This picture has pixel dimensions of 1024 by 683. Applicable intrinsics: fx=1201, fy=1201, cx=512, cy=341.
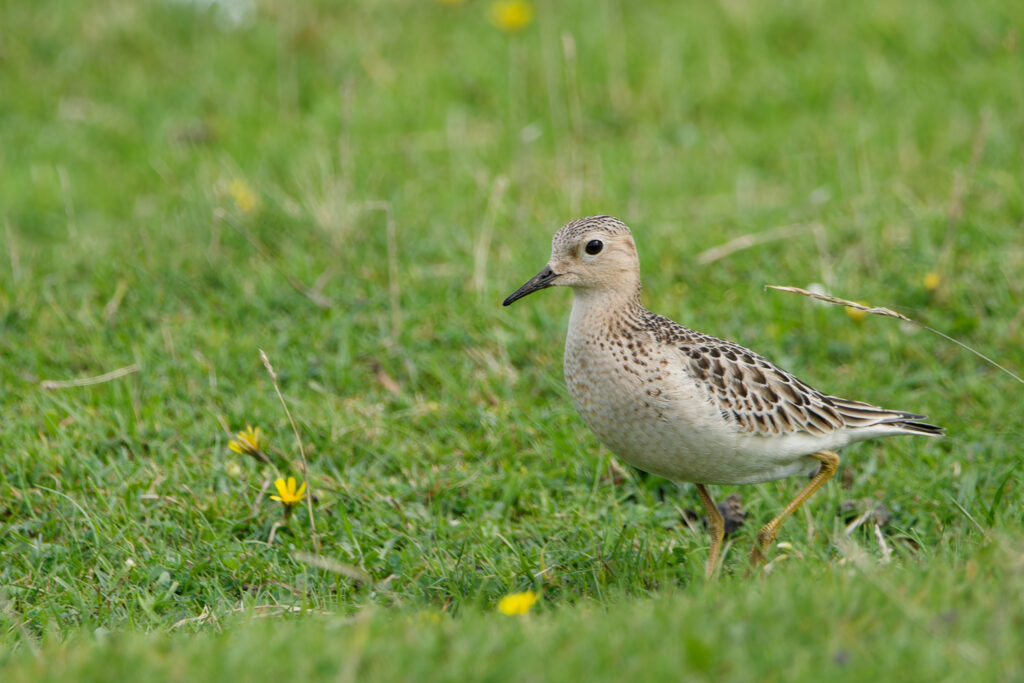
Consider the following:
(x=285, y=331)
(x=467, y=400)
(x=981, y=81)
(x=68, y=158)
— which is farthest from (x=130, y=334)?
(x=981, y=81)

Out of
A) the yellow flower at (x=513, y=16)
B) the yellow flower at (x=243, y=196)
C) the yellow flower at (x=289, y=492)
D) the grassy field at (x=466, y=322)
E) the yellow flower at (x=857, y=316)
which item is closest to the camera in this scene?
the grassy field at (x=466, y=322)

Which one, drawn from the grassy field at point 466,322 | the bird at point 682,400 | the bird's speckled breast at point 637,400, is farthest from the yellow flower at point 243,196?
the bird's speckled breast at point 637,400

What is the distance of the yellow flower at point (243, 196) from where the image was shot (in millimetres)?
8117

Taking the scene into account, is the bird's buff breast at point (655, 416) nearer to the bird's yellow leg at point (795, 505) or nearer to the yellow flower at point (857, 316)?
the bird's yellow leg at point (795, 505)

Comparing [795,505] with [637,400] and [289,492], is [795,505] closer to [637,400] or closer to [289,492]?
[637,400]

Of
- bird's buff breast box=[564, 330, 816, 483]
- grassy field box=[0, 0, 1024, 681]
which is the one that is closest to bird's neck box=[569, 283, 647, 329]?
bird's buff breast box=[564, 330, 816, 483]

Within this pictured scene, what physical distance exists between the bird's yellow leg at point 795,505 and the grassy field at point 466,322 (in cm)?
20

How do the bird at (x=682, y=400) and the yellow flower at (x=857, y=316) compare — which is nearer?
the bird at (x=682, y=400)

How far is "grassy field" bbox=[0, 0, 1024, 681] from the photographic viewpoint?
3.92 meters

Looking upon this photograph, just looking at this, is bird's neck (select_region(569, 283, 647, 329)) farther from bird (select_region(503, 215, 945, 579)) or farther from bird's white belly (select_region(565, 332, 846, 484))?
bird's white belly (select_region(565, 332, 846, 484))

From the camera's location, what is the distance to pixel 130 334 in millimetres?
7098

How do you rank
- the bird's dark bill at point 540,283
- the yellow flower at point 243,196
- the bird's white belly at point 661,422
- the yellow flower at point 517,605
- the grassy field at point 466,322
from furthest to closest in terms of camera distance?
1. the yellow flower at point 243,196
2. the bird's dark bill at point 540,283
3. the bird's white belly at point 661,422
4. the yellow flower at point 517,605
5. the grassy field at point 466,322

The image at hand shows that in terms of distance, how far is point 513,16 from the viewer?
9484 mm

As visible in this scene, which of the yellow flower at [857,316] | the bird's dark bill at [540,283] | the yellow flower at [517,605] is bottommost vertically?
the yellow flower at [517,605]
